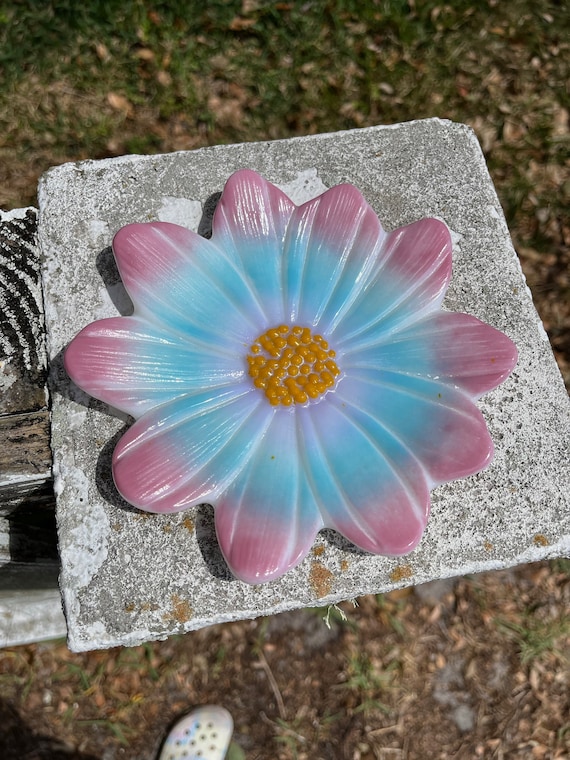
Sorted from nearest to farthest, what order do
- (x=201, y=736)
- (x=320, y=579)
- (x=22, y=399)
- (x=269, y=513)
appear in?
(x=269, y=513) < (x=320, y=579) < (x=22, y=399) < (x=201, y=736)

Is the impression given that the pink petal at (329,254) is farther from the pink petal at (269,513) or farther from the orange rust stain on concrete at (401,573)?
the orange rust stain on concrete at (401,573)

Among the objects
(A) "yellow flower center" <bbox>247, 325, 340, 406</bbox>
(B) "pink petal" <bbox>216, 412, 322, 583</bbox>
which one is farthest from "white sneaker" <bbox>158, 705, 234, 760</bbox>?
(A) "yellow flower center" <bbox>247, 325, 340, 406</bbox>

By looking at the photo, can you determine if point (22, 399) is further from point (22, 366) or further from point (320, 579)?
point (320, 579)

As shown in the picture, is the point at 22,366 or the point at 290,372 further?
the point at 22,366

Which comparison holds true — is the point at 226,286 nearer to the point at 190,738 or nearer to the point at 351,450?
the point at 351,450

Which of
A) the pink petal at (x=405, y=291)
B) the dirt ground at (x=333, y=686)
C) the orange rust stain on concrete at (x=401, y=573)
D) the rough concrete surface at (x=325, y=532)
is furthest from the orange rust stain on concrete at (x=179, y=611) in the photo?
the dirt ground at (x=333, y=686)

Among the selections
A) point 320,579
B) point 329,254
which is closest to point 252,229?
point 329,254

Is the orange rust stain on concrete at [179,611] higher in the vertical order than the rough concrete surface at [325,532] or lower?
lower
